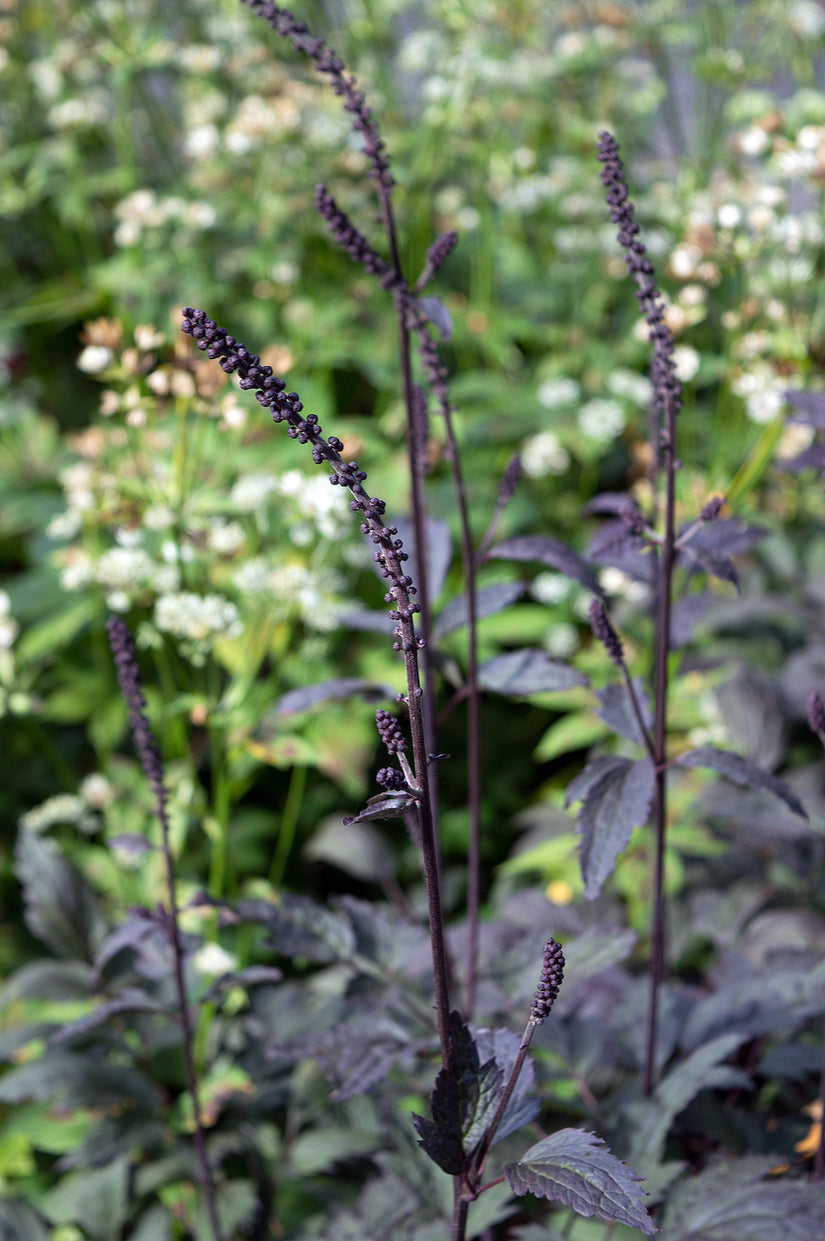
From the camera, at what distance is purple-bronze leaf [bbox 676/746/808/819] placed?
1.31 metres

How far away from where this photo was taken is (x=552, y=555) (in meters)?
1.46

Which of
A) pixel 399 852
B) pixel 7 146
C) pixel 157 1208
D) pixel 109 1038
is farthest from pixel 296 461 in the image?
pixel 7 146

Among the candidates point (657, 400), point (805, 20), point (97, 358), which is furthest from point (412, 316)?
point (805, 20)

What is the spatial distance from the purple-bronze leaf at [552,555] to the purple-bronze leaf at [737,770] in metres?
0.24

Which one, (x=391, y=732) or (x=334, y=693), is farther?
(x=334, y=693)

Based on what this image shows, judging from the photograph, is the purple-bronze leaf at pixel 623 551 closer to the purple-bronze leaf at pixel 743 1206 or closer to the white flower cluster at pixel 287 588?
the white flower cluster at pixel 287 588

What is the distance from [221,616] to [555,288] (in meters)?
2.71

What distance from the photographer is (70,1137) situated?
1899 mm

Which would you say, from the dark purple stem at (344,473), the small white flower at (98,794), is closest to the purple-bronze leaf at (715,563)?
the dark purple stem at (344,473)

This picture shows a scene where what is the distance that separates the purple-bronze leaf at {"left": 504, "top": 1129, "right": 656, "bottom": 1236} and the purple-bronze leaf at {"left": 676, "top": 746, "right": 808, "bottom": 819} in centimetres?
50

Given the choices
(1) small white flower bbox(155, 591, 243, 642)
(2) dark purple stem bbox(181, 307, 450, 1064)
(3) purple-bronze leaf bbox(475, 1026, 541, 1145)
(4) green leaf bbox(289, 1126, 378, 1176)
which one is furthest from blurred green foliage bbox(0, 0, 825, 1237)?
(2) dark purple stem bbox(181, 307, 450, 1064)

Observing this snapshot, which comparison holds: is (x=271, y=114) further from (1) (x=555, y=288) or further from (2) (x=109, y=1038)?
(2) (x=109, y=1038)

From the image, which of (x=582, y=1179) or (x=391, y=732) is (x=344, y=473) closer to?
(x=391, y=732)

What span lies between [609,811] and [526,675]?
13.3 inches
